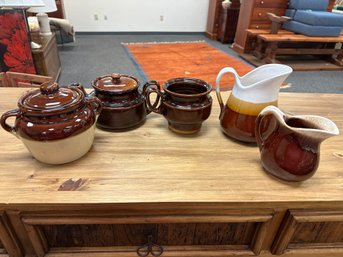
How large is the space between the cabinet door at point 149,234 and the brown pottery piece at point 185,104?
9.1 inches

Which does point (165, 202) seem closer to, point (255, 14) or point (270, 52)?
point (270, 52)

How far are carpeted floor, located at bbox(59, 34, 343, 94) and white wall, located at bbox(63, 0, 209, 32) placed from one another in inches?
11.0

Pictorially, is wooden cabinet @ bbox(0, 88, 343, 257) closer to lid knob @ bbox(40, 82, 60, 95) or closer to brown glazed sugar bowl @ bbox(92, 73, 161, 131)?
brown glazed sugar bowl @ bbox(92, 73, 161, 131)

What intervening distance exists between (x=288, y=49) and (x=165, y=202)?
127 inches

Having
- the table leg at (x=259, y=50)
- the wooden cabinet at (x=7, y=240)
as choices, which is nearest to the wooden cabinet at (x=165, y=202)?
the wooden cabinet at (x=7, y=240)

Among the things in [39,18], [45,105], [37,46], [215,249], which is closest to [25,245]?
[45,105]

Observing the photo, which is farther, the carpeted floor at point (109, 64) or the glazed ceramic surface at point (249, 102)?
the carpeted floor at point (109, 64)

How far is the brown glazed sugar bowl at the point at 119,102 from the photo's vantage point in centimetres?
64

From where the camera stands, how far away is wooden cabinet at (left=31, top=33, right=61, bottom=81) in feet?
6.62

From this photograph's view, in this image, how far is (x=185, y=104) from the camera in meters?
0.63

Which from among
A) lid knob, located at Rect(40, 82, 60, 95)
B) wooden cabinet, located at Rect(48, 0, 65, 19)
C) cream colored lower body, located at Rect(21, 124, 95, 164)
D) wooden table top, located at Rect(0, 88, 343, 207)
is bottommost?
wooden cabinet, located at Rect(48, 0, 65, 19)

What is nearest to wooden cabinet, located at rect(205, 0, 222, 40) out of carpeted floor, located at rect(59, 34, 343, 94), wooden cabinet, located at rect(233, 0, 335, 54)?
carpeted floor, located at rect(59, 34, 343, 94)

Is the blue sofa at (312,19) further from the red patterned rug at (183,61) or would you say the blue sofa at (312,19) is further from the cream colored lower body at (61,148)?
the cream colored lower body at (61,148)

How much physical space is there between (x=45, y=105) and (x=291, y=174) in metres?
0.51
